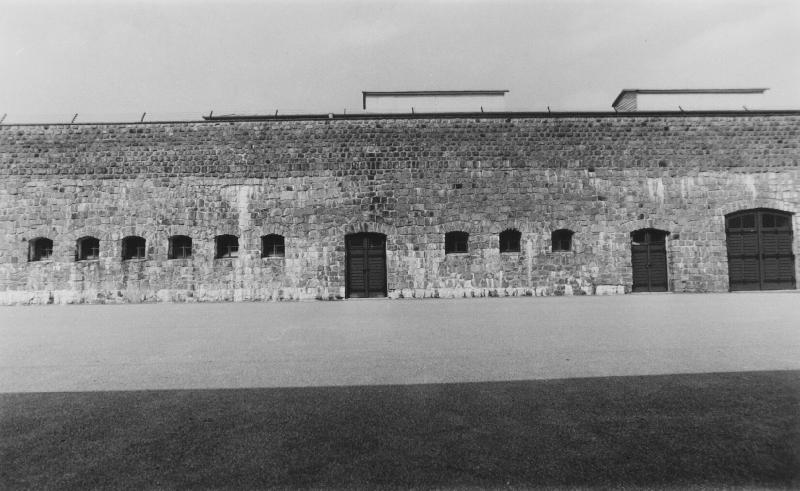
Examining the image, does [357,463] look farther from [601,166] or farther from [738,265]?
[738,265]

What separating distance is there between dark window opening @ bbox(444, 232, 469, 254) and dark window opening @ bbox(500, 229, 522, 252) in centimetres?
114

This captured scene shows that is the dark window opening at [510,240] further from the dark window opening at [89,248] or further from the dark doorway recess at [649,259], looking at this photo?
the dark window opening at [89,248]

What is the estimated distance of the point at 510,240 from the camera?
14.0 m

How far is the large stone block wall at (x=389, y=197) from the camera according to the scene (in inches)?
542

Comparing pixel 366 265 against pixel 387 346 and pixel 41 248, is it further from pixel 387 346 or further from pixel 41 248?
→ pixel 41 248

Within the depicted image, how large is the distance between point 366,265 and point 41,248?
34.1ft

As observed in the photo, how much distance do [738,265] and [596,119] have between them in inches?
252

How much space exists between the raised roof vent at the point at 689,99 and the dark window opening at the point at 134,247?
1911cm

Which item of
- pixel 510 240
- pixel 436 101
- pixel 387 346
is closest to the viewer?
pixel 387 346

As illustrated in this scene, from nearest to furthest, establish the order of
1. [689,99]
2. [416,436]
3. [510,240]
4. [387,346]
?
[416,436]
[387,346]
[510,240]
[689,99]

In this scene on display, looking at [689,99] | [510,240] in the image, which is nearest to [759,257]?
[510,240]

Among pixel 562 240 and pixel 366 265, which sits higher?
pixel 562 240

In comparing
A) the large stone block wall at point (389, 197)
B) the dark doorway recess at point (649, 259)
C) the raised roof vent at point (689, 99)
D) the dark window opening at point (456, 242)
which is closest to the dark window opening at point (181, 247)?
the large stone block wall at point (389, 197)

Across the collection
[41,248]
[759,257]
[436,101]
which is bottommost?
[759,257]
